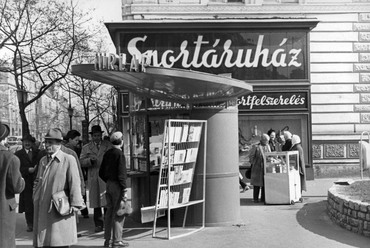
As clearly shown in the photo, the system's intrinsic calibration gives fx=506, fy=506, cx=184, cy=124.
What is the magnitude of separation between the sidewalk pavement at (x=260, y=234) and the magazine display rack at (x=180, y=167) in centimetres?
39

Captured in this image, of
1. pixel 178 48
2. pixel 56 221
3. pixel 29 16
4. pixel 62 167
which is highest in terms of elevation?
pixel 29 16

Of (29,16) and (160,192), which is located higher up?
(29,16)

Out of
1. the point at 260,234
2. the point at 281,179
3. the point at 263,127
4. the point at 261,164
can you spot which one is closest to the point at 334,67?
the point at 263,127

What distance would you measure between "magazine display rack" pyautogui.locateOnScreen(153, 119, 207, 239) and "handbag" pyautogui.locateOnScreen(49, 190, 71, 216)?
7.76 ft

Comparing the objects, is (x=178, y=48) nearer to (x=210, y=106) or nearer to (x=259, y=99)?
(x=259, y=99)

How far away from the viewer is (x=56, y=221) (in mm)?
5746

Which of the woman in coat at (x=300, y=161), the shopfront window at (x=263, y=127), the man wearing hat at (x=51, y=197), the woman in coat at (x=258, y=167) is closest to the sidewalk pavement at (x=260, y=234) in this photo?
the woman in coat at (x=258, y=167)

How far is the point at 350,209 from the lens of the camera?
333 inches

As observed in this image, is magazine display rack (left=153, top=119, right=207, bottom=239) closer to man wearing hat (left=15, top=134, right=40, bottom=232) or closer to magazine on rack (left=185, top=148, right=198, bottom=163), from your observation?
magazine on rack (left=185, top=148, right=198, bottom=163)

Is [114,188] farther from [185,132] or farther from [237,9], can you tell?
[237,9]

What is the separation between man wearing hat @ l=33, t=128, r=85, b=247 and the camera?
18.8 feet

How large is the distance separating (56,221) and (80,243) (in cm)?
251

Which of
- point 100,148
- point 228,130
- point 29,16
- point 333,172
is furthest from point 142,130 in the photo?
point 29,16

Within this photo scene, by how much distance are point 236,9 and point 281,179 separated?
26.7 ft
